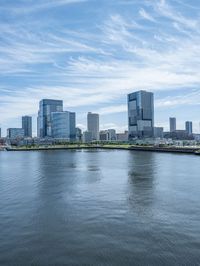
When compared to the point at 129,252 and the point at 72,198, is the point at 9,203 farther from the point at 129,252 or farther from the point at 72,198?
the point at 129,252

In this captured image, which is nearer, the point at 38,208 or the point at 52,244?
the point at 52,244

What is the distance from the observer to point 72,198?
34.2 meters

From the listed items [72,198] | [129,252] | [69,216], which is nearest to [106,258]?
[129,252]

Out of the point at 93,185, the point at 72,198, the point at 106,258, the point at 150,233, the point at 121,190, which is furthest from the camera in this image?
the point at 93,185

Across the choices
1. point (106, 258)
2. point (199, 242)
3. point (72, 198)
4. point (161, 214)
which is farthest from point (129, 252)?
point (72, 198)

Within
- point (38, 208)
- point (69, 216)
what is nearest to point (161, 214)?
point (69, 216)

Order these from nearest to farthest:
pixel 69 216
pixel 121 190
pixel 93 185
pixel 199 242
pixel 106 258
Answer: pixel 106 258 → pixel 199 242 → pixel 69 216 → pixel 121 190 → pixel 93 185

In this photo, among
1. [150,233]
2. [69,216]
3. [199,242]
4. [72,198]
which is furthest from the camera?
[72,198]

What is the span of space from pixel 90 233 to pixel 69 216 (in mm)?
5072

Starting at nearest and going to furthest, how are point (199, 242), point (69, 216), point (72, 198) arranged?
point (199, 242), point (69, 216), point (72, 198)

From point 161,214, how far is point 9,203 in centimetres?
1692

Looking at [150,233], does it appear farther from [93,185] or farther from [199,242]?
[93,185]

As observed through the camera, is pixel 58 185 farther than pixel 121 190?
Yes

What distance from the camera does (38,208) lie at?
29.9 meters
